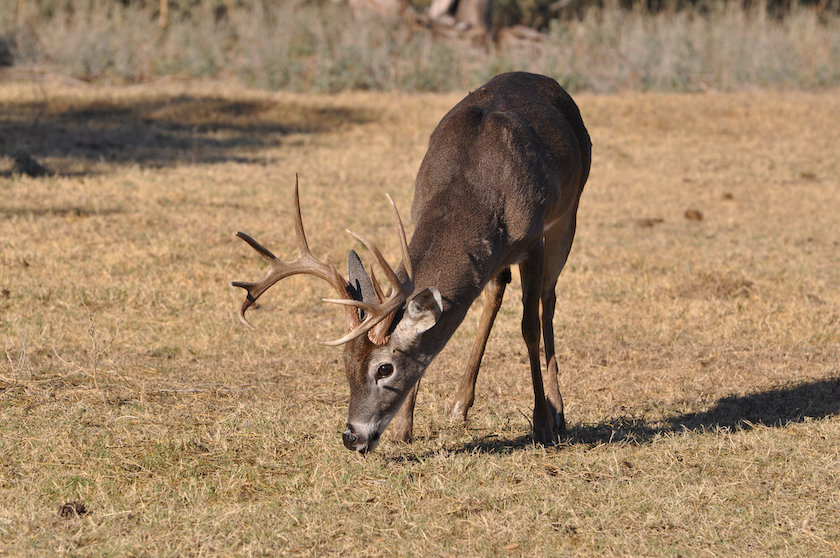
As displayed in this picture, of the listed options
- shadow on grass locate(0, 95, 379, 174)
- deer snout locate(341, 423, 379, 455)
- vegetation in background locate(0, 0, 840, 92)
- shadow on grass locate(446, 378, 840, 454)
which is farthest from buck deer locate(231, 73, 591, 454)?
vegetation in background locate(0, 0, 840, 92)

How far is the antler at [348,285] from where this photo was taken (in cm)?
386

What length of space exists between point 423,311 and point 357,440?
2.25ft

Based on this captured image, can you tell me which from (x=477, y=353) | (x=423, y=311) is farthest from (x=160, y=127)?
(x=423, y=311)

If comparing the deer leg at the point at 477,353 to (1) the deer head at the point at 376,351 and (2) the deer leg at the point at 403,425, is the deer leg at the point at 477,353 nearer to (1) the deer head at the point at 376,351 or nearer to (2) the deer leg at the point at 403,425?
(2) the deer leg at the point at 403,425

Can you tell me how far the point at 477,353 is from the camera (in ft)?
17.8

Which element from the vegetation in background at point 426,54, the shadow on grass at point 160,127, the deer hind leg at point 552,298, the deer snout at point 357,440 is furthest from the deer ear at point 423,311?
the vegetation in background at point 426,54

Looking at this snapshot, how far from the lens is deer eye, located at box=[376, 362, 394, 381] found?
13.9ft

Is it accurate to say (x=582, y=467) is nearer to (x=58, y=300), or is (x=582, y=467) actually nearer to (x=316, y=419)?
(x=316, y=419)

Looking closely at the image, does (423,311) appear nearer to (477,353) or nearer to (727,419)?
(477,353)

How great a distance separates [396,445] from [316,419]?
0.51 metres

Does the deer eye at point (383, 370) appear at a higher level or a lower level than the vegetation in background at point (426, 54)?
higher

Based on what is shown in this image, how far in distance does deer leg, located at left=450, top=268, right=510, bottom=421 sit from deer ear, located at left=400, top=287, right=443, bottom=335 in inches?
48.1

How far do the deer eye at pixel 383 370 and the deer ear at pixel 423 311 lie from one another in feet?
0.69

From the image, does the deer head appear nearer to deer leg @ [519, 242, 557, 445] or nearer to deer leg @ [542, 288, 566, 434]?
deer leg @ [519, 242, 557, 445]
